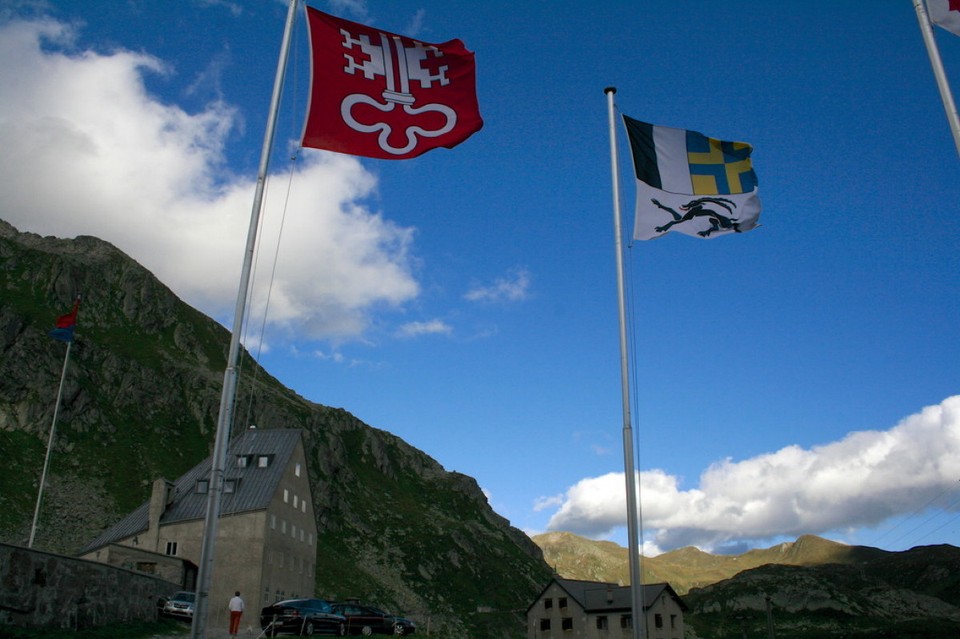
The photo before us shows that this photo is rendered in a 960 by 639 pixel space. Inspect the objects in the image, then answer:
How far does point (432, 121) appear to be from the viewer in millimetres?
20719

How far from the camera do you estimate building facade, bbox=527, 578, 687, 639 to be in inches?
3765

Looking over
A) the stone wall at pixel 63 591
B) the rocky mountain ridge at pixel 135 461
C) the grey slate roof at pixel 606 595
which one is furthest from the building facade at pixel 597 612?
the stone wall at pixel 63 591

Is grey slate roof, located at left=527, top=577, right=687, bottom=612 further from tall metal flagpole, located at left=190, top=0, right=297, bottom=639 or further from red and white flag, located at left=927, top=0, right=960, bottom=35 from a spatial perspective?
tall metal flagpole, located at left=190, top=0, right=297, bottom=639

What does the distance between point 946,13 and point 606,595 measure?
91.8 m

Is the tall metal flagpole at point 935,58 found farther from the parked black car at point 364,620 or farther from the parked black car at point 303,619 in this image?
the parked black car at point 364,620

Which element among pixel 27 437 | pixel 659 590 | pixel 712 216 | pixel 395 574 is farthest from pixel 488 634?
pixel 712 216

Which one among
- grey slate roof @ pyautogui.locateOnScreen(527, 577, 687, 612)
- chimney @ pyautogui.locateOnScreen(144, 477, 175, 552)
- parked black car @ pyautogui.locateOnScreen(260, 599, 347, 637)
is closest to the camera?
parked black car @ pyautogui.locateOnScreen(260, 599, 347, 637)

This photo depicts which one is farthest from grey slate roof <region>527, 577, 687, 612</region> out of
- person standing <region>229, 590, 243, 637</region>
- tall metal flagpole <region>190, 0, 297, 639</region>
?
tall metal flagpole <region>190, 0, 297, 639</region>

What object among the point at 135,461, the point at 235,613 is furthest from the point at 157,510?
the point at 135,461

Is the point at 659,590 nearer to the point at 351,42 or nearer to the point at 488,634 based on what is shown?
the point at 488,634

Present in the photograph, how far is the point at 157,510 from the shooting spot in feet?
226

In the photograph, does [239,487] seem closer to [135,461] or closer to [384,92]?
[384,92]

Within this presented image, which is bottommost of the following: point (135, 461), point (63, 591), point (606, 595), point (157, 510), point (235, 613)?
point (235, 613)

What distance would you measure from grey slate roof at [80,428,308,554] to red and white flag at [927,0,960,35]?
57268mm
